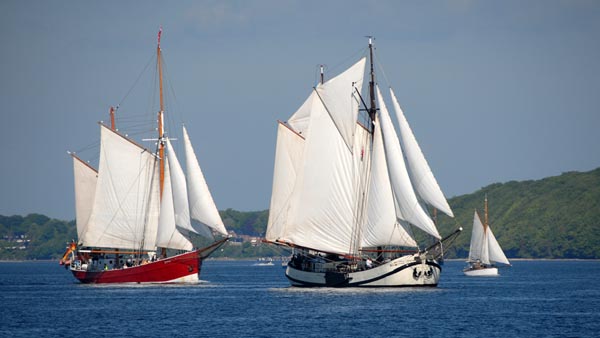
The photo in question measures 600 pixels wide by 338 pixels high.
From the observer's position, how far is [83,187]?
117 m

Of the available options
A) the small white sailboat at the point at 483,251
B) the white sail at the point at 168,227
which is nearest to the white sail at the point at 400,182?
the white sail at the point at 168,227

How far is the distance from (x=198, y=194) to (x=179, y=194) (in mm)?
3355

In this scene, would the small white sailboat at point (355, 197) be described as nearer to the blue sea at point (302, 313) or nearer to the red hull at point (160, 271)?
the blue sea at point (302, 313)

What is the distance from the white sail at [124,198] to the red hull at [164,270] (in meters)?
2.45

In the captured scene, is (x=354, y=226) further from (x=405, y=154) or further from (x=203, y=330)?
(x=203, y=330)

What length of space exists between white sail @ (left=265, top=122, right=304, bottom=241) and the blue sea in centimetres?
578

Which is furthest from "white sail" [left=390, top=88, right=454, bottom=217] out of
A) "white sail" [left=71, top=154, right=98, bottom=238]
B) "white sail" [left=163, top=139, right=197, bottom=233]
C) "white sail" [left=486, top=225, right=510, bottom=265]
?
"white sail" [left=486, top=225, right=510, bottom=265]

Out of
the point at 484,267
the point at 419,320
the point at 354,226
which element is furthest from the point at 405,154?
the point at 484,267

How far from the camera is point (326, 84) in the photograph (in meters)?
91.2

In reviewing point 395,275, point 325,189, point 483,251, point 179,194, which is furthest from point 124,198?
point 483,251

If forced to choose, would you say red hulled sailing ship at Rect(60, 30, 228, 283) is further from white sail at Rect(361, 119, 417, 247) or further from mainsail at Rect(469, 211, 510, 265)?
mainsail at Rect(469, 211, 510, 265)

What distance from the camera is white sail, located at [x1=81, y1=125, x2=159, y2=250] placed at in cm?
10919

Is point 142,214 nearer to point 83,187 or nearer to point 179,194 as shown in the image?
point 179,194

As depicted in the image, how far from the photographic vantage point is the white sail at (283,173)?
332ft
